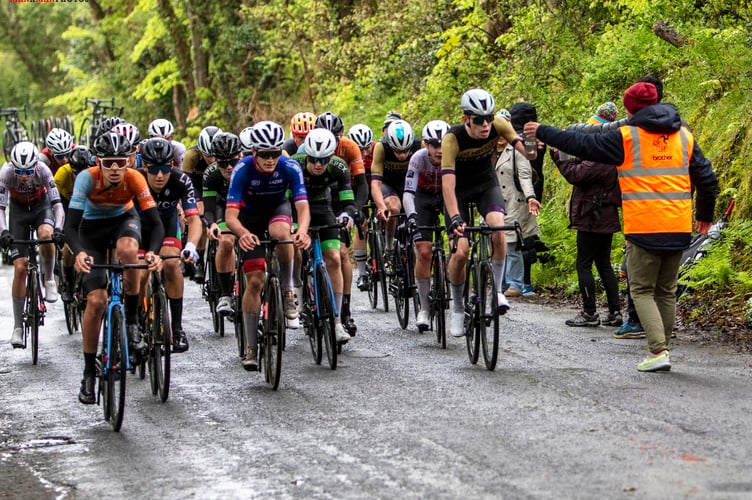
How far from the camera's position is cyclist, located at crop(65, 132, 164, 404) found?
923 cm

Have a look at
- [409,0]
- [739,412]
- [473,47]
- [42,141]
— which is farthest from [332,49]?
[739,412]

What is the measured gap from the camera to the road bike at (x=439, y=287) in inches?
463

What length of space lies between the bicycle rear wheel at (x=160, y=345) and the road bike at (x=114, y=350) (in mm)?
506

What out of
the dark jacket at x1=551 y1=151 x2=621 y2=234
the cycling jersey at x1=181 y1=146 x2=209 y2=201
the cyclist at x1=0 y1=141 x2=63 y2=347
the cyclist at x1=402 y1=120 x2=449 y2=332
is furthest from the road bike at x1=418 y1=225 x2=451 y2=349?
the cyclist at x1=0 y1=141 x2=63 y2=347

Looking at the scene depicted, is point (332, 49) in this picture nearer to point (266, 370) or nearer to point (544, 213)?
point (544, 213)

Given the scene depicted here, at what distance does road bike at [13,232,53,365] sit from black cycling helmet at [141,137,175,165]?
1817 mm

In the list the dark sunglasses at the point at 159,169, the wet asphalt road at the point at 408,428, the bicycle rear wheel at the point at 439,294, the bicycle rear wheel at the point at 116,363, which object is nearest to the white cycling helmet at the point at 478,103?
the bicycle rear wheel at the point at 439,294

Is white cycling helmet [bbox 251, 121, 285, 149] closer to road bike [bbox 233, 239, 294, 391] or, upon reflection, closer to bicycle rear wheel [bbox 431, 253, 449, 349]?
road bike [bbox 233, 239, 294, 391]

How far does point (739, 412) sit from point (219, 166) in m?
6.42

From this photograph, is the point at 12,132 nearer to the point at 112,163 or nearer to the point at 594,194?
the point at 594,194

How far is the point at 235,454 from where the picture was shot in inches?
301

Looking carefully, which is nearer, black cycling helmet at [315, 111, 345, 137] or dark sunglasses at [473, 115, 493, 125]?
dark sunglasses at [473, 115, 493, 125]

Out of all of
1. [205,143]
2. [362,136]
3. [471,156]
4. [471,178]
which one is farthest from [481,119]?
[205,143]

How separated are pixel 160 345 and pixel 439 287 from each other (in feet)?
10.9
